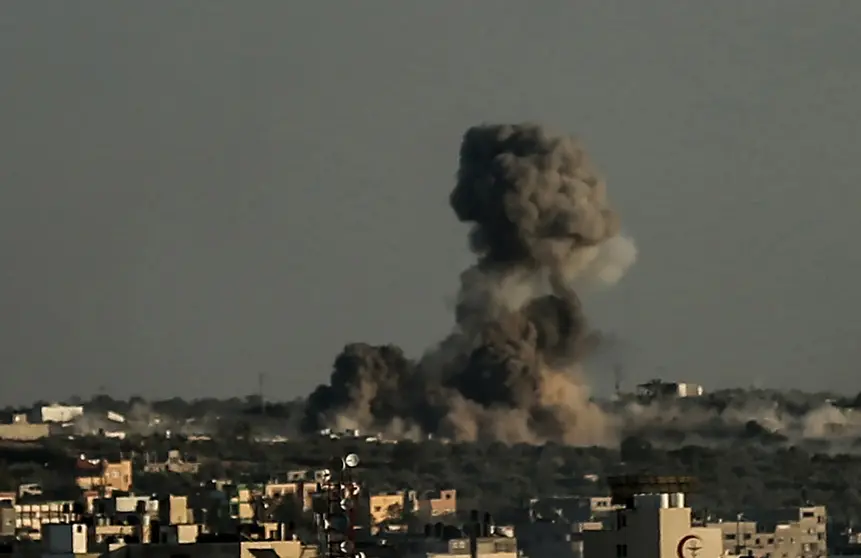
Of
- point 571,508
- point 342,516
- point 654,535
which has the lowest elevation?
point 342,516

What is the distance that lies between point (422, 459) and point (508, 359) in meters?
4.58

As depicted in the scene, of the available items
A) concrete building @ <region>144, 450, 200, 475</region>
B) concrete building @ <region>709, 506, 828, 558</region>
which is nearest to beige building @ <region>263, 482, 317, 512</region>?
concrete building @ <region>709, 506, 828, 558</region>

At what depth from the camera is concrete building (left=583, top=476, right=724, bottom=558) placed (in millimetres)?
40594

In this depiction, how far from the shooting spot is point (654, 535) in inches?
1602

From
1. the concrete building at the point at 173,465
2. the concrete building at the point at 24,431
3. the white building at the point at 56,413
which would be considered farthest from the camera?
the white building at the point at 56,413

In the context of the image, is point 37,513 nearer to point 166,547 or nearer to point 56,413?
point 166,547

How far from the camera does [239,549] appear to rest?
159 feet

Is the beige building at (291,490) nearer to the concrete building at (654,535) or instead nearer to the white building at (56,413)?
the white building at (56,413)

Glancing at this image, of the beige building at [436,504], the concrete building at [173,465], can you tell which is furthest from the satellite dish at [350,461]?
the concrete building at [173,465]

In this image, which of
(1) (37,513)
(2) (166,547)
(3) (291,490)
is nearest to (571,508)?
(3) (291,490)

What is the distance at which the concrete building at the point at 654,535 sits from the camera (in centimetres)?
4059

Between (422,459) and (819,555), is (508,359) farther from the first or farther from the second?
(819,555)

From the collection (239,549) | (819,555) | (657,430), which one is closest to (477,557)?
(239,549)

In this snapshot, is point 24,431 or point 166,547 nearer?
point 166,547
